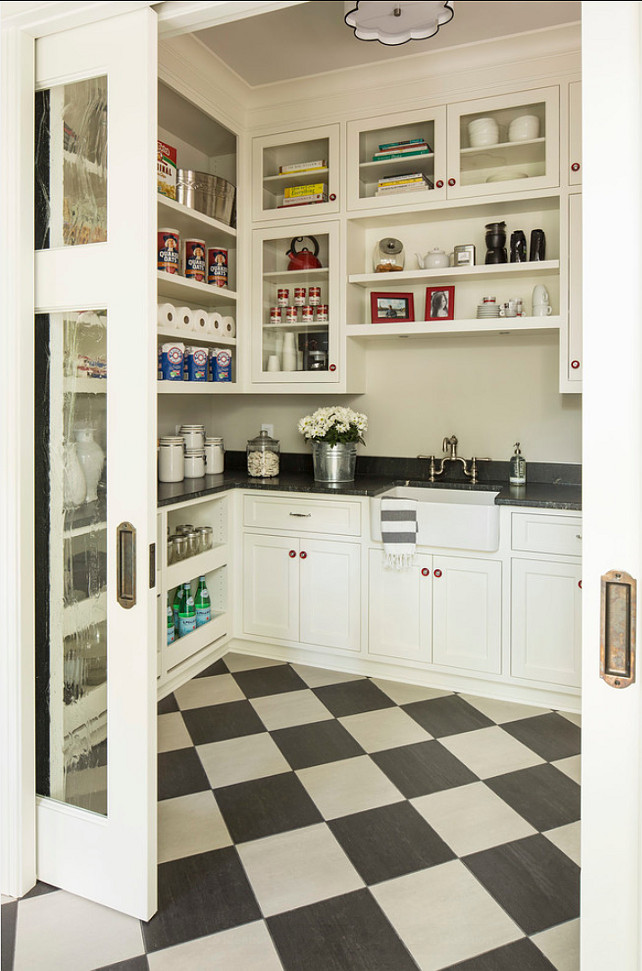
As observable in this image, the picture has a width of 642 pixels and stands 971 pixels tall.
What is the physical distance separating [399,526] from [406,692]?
2.45 feet

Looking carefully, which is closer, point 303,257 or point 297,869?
point 297,869

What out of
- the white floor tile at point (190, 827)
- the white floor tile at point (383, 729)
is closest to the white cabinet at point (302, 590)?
the white floor tile at point (383, 729)

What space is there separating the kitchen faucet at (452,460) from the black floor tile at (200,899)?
82.4 inches

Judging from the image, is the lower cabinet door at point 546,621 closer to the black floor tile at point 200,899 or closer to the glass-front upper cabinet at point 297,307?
the glass-front upper cabinet at point 297,307

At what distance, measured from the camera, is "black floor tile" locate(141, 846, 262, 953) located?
1667 millimetres

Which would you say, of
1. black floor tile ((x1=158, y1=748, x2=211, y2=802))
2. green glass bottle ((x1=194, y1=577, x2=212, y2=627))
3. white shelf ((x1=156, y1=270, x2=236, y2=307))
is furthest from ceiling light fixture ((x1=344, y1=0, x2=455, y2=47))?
black floor tile ((x1=158, y1=748, x2=211, y2=802))

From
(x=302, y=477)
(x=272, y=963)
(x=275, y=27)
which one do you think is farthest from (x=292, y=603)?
(x=275, y=27)

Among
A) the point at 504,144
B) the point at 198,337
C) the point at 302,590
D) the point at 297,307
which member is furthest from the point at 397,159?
the point at 302,590

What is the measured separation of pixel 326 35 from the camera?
9.64 feet

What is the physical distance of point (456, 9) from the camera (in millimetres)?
2752

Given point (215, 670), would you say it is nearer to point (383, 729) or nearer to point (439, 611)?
point (383, 729)

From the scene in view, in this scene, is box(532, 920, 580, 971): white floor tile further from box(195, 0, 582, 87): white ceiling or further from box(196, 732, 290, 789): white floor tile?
box(195, 0, 582, 87): white ceiling

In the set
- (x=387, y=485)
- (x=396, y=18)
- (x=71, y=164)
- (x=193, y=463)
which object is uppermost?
(x=396, y=18)

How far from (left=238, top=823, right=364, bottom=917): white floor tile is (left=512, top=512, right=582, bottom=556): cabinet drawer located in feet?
4.63
